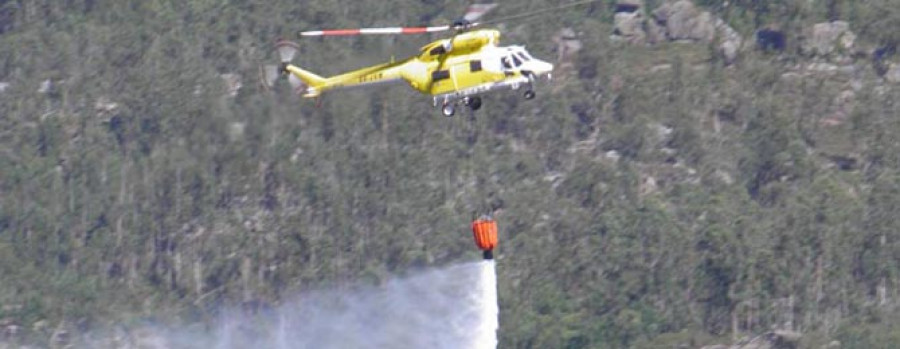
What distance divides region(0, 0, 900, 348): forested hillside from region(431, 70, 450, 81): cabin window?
3292cm

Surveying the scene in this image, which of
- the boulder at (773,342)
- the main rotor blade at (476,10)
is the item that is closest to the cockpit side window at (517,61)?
the boulder at (773,342)

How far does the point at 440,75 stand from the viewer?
47.4 m

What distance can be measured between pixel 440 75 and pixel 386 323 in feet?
39.3

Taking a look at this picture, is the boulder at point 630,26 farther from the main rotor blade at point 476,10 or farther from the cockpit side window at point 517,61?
the cockpit side window at point 517,61

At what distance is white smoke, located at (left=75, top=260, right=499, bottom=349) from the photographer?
5425 centimetres

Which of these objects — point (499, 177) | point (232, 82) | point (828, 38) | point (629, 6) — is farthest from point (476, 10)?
point (232, 82)

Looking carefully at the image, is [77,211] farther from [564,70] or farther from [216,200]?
[564,70]

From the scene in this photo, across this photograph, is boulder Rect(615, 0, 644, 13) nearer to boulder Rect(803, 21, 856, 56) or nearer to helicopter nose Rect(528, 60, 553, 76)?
boulder Rect(803, 21, 856, 56)

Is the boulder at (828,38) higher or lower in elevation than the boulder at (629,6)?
lower

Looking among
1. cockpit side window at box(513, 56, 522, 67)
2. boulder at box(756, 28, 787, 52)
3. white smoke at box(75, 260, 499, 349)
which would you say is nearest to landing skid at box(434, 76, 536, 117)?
cockpit side window at box(513, 56, 522, 67)

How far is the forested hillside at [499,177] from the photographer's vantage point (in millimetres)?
92000

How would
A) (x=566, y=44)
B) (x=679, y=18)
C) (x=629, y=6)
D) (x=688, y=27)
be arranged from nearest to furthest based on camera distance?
(x=566, y=44)
(x=688, y=27)
(x=679, y=18)
(x=629, y=6)

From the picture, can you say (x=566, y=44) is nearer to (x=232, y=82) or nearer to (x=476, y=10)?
(x=476, y=10)

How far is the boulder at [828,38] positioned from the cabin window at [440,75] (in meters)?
68.0
